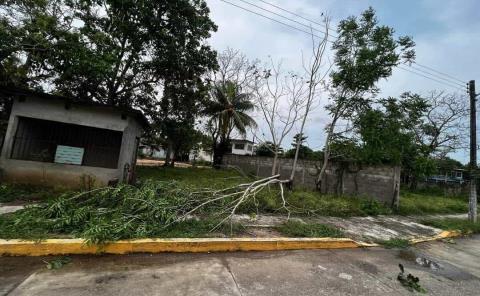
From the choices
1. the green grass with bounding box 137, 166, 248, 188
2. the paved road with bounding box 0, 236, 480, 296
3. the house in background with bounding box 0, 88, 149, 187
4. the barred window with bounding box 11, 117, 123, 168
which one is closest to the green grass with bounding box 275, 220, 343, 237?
the paved road with bounding box 0, 236, 480, 296

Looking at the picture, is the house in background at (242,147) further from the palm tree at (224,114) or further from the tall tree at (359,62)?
the tall tree at (359,62)

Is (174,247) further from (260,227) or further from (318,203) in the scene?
(318,203)

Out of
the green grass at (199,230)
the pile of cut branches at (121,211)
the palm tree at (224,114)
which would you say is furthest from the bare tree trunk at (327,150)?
the palm tree at (224,114)

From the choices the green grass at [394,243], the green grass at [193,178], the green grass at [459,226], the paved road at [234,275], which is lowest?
the paved road at [234,275]

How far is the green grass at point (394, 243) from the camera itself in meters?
5.78

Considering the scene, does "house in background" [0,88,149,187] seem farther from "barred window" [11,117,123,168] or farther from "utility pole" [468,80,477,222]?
"utility pole" [468,80,477,222]

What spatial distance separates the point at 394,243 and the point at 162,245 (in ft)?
16.1

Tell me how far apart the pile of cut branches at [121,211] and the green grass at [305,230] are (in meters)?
1.25

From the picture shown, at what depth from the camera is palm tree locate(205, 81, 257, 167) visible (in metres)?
22.8

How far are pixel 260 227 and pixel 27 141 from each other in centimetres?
942

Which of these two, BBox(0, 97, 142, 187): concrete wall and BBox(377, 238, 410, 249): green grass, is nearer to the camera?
BBox(377, 238, 410, 249): green grass

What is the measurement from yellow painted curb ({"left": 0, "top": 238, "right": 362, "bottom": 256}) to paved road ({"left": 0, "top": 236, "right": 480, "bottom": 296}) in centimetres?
12

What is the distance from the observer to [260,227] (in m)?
5.76

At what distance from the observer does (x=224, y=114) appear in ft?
75.7
